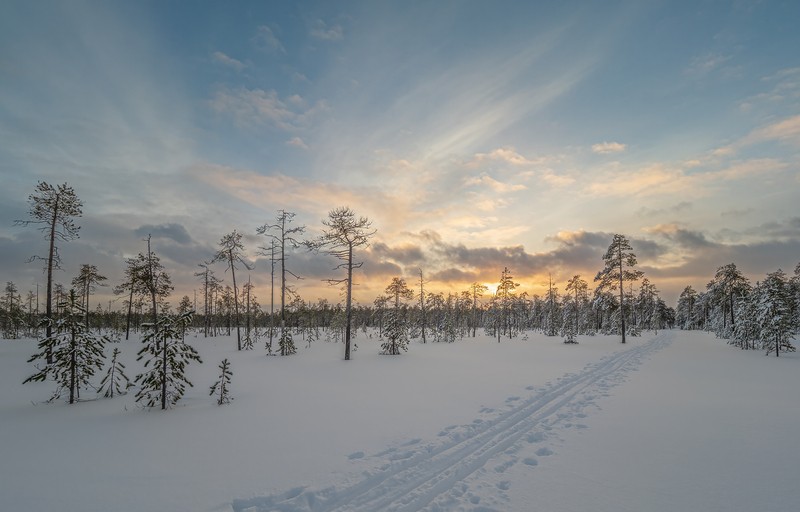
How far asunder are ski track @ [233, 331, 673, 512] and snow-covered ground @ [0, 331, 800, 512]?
0.04 metres

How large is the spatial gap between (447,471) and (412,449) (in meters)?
1.27

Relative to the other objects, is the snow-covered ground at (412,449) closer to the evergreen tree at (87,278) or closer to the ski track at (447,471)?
the ski track at (447,471)

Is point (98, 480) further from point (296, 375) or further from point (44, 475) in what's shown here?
point (296, 375)

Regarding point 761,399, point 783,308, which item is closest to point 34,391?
point 761,399

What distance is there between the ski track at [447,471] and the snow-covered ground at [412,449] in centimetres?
4

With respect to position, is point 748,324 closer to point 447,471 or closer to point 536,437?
point 536,437

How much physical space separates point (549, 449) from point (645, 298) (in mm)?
104169

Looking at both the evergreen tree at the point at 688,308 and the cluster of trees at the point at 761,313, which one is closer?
the cluster of trees at the point at 761,313

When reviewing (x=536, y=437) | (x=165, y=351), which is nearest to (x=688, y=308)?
(x=536, y=437)

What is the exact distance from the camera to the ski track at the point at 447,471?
5293mm

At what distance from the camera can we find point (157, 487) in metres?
5.87

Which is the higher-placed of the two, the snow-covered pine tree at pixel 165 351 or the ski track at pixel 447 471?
the snow-covered pine tree at pixel 165 351

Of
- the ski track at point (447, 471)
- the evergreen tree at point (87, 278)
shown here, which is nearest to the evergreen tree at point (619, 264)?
the ski track at point (447, 471)

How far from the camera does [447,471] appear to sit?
639 cm
